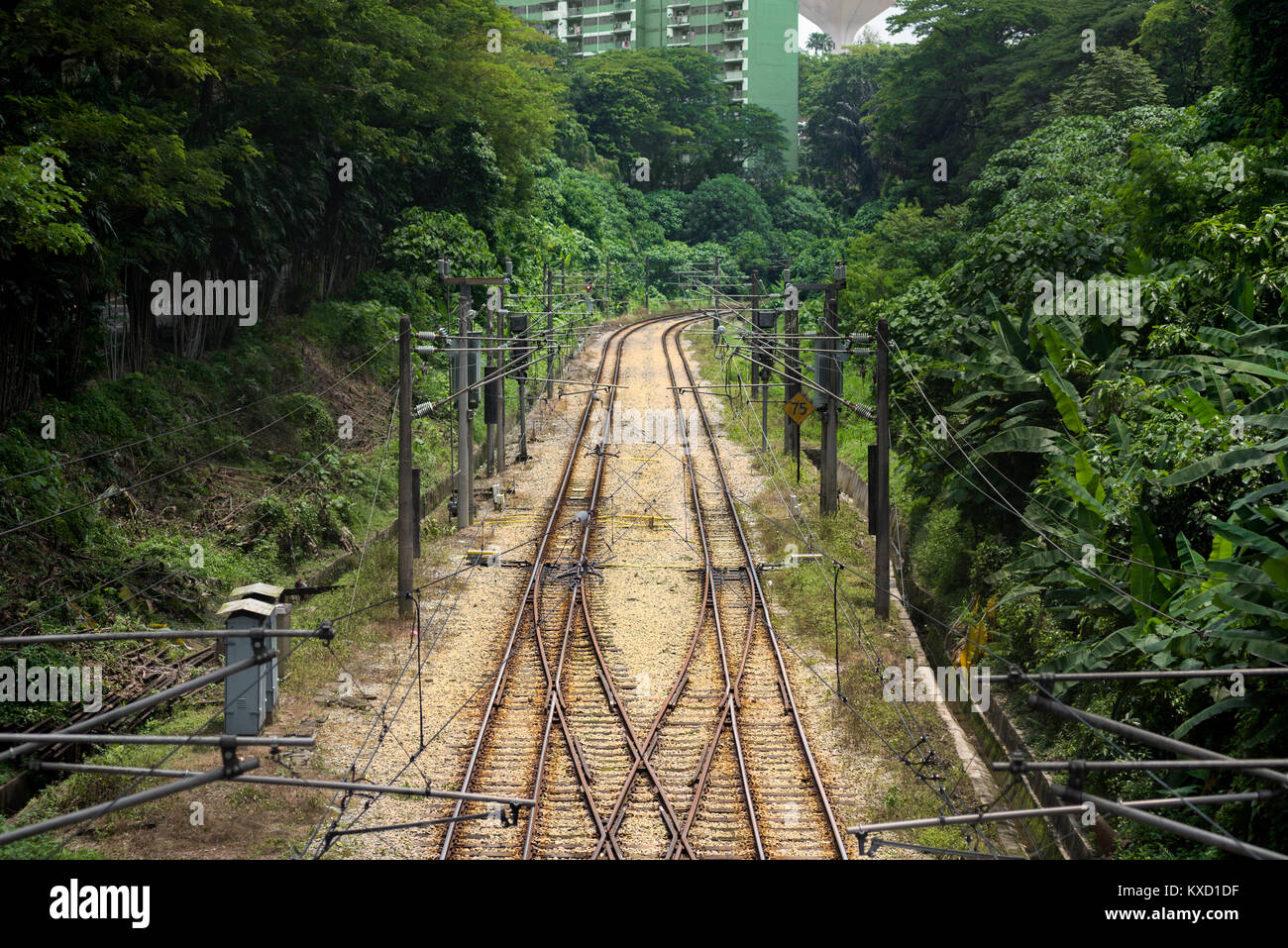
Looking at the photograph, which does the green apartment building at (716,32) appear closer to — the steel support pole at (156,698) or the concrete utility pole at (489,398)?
the concrete utility pole at (489,398)

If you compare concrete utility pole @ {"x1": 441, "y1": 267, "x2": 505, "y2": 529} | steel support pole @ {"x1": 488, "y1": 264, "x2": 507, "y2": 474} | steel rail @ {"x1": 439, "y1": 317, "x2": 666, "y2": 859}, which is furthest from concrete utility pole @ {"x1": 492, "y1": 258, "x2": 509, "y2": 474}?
concrete utility pole @ {"x1": 441, "y1": 267, "x2": 505, "y2": 529}

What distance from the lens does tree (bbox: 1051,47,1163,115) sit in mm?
35344

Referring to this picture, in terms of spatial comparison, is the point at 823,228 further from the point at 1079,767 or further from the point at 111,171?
the point at 1079,767

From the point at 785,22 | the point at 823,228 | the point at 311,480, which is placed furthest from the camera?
the point at 785,22

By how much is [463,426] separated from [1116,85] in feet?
81.8

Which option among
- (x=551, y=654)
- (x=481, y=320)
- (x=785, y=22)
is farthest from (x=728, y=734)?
(x=785, y=22)

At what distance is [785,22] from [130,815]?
8251cm

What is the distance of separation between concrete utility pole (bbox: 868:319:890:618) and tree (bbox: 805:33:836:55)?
104 m

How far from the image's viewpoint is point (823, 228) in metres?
74.4

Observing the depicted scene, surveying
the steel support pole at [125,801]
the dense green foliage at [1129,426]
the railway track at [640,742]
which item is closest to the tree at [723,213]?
the dense green foliage at [1129,426]

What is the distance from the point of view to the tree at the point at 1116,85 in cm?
3534

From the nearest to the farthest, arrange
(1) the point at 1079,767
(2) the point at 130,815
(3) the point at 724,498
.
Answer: (1) the point at 1079,767, (2) the point at 130,815, (3) the point at 724,498

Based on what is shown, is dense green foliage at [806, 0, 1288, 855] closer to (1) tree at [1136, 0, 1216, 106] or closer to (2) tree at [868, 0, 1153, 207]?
(1) tree at [1136, 0, 1216, 106]

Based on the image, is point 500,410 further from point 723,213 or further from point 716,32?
point 716,32
